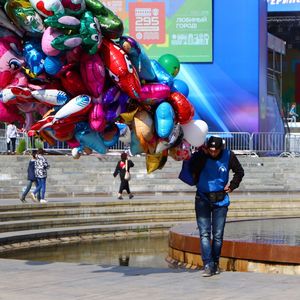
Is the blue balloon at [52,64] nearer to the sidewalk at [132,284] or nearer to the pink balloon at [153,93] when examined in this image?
the pink balloon at [153,93]

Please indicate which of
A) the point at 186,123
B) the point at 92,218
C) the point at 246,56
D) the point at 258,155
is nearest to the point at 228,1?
the point at 246,56

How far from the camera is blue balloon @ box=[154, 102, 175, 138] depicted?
963cm

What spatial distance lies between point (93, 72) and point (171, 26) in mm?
27119

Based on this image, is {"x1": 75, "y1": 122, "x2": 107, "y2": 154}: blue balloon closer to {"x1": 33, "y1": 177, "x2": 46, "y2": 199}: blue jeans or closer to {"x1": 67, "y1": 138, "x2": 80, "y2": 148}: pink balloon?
{"x1": 67, "y1": 138, "x2": 80, "y2": 148}: pink balloon

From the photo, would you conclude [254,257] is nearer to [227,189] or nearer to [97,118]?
[227,189]

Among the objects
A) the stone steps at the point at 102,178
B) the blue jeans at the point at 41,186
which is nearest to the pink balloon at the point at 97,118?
the blue jeans at the point at 41,186

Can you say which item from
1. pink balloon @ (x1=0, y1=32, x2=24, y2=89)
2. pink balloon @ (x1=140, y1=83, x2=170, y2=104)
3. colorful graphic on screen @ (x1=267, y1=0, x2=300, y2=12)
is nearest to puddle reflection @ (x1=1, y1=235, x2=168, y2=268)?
pink balloon @ (x1=140, y1=83, x2=170, y2=104)

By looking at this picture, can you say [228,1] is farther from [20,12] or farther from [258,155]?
[20,12]

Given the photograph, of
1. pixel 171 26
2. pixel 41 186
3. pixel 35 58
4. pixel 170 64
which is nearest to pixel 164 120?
pixel 170 64

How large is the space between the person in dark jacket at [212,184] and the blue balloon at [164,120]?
80 cm

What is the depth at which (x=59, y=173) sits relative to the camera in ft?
92.0

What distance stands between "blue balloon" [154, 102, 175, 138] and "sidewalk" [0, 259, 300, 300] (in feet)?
5.40

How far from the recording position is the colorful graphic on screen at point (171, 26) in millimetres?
36125

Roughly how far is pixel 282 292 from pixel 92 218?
11.2m
